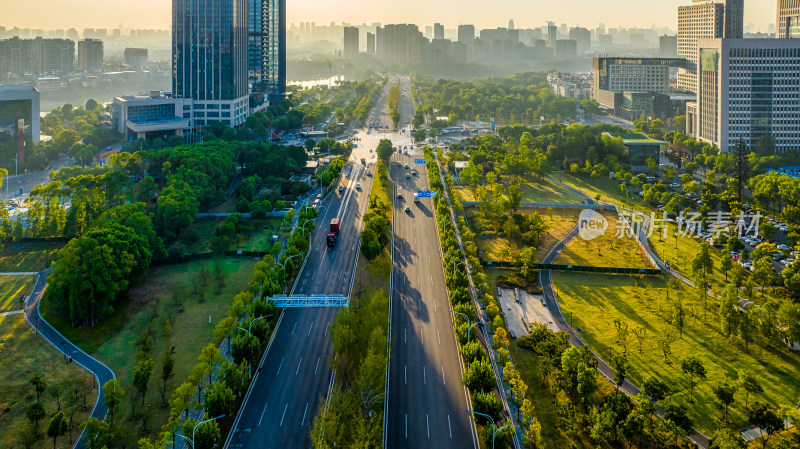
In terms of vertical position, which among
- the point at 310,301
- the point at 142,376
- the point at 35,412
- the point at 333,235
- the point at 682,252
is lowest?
the point at 35,412

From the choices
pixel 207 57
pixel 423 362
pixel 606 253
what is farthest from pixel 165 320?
pixel 207 57

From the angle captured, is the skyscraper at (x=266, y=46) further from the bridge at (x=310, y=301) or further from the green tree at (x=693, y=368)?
A: the green tree at (x=693, y=368)

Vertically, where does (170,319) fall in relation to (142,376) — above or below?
above

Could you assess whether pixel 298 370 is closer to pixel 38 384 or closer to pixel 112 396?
pixel 112 396

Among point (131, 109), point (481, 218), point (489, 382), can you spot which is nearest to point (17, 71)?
point (131, 109)

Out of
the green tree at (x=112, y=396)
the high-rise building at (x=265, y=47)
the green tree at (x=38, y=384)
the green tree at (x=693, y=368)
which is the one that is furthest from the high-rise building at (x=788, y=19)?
the green tree at (x=38, y=384)

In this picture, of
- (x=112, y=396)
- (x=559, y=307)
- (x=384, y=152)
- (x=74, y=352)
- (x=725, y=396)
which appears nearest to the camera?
(x=112, y=396)

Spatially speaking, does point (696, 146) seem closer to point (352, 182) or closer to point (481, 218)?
point (481, 218)

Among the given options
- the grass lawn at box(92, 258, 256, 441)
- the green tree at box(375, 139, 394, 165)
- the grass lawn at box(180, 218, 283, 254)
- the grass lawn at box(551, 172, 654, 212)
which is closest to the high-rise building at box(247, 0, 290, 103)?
the green tree at box(375, 139, 394, 165)
